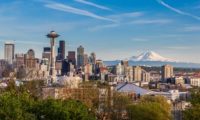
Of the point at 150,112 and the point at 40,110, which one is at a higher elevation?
the point at 40,110

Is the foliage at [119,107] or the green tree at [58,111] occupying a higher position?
the green tree at [58,111]

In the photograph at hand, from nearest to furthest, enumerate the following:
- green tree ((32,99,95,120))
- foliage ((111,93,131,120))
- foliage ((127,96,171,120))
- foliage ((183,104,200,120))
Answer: green tree ((32,99,95,120))
foliage ((183,104,200,120))
foliage ((127,96,171,120))
foliage ((111,93,131,120))

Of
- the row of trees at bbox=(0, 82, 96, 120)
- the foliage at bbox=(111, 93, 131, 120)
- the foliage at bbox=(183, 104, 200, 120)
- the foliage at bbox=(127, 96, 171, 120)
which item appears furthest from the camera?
the foliage at bbox=(111, 93, 131, 120)

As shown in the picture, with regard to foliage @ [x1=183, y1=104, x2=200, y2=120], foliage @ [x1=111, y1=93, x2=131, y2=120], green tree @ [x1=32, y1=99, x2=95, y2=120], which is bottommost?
foliage @ [x1=111, y1=93, x2=131, y2=120]

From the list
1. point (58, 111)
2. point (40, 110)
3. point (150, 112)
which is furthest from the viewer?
point (150, 112)

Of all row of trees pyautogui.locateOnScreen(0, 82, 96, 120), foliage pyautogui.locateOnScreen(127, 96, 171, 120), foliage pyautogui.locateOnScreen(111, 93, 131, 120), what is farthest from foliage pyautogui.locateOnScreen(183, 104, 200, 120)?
foliage pyautogui.locateOnScreen(111, 93, 131, 120)

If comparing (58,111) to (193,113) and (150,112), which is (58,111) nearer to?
(193,113)

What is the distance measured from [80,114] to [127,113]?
2049 centimetres

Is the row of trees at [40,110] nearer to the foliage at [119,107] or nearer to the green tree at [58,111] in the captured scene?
the green tree at [58,111]

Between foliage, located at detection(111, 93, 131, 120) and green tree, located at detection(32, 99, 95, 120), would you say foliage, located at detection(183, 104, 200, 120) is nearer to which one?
green tree, located at detection(32, 99, 95, 120)

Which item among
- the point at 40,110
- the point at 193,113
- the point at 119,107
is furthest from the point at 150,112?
the point at 40,110

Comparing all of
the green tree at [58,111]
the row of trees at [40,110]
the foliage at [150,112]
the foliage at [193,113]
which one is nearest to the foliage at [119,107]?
the foliage at [150,112]

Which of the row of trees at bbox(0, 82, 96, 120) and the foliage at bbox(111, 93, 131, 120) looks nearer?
the row of trees at bbox(0, 82, 96, 120)

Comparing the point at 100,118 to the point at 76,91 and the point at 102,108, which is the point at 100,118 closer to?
the point at 102,108
